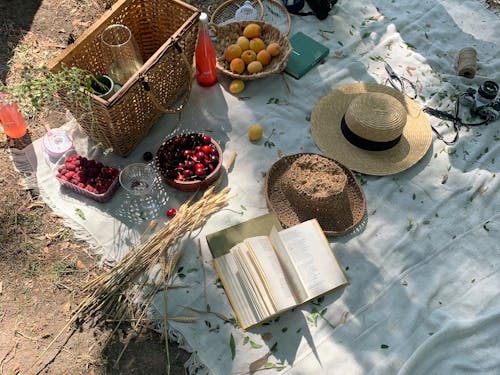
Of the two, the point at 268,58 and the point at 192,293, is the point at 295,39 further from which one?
the point at 192,293

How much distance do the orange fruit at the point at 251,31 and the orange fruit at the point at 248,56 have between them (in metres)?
0.16

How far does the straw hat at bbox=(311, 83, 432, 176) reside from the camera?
A: 283 cm

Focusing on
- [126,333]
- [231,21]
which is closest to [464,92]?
[231,21]

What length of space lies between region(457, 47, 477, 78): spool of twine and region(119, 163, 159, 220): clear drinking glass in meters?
2.30

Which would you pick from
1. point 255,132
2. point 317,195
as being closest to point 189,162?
point 255,132

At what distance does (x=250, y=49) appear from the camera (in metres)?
3.30

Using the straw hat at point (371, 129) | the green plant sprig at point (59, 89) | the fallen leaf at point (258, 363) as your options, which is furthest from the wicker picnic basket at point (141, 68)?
the fallen leaf at point (258, 363)

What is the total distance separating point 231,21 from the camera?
11.4ft

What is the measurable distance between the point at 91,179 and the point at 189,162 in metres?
0.56

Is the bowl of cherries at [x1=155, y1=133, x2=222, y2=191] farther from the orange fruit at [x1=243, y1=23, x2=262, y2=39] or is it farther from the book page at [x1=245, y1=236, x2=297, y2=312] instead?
the orange fruit at [x1=243, y1=23, x2=262, y2=39]

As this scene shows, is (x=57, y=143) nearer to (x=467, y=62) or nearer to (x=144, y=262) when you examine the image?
(x=144, y=262)

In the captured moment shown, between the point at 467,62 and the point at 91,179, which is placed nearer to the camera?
the point at 91,179

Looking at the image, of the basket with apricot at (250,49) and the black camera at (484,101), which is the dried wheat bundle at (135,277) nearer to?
the basket with apricot at (250,49)

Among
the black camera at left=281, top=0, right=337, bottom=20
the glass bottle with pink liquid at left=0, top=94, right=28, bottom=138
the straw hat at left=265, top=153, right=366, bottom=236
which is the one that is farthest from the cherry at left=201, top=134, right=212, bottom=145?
the black camera at left=281, top=0, right=337, bottom=20
